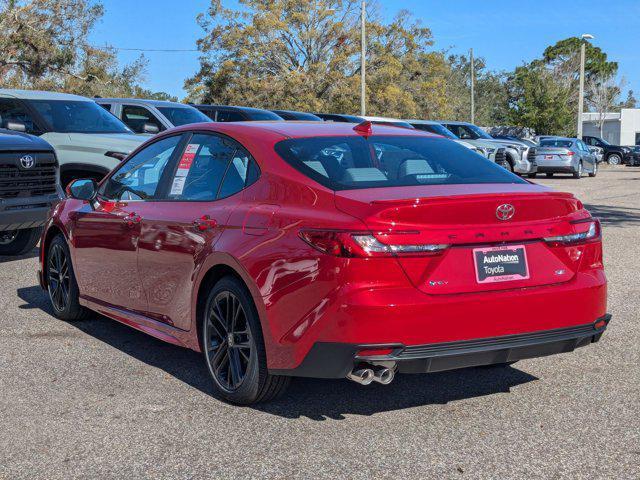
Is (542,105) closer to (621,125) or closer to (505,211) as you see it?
(621,125)

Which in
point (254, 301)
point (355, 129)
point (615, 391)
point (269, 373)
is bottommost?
point (615, 391)

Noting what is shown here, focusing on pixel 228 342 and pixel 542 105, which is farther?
pixel 542 105

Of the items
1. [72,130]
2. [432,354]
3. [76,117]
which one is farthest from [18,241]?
[432,354]

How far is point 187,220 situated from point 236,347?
85 centimetres

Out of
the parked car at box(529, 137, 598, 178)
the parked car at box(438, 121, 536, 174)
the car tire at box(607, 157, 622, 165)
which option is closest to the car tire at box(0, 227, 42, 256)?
the parked car at box(438, 121, 536, 174)

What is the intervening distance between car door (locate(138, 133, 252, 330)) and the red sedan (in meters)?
0.01

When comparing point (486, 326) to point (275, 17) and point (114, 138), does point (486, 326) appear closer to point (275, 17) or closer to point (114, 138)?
point (114, 138)

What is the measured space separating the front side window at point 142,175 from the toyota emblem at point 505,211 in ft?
7.71

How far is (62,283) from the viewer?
7.25 metres

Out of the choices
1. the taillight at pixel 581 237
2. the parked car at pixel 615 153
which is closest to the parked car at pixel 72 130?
the taillight at pixel 581 237

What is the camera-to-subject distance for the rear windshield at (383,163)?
4.78 meters

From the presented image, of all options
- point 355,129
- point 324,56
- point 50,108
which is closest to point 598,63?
point 324,56

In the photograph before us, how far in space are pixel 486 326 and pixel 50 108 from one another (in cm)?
1021

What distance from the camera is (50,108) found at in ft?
43.1
